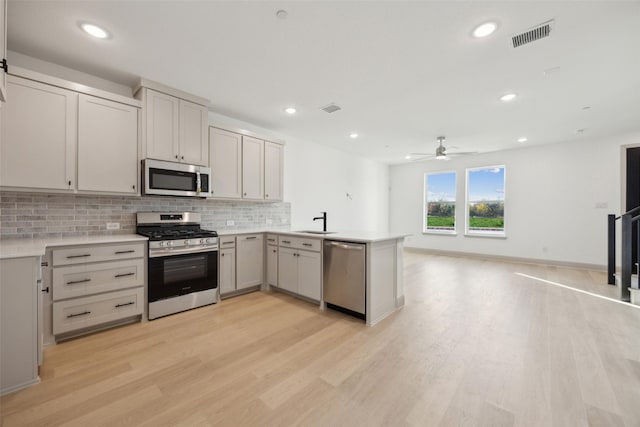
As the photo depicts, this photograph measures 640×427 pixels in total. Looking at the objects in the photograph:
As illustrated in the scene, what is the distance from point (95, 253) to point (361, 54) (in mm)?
3205

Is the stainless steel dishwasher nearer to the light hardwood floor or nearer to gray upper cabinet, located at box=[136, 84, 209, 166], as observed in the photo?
the light hardwood floor

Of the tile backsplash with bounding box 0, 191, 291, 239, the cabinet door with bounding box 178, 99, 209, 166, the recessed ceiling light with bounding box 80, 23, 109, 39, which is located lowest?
the tile backsplash with bounding box 0, 191, 291, 239

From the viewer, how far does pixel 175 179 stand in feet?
10.3

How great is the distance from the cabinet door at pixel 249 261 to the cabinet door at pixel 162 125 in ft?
4.67

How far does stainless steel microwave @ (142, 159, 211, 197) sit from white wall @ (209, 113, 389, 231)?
0.83 m

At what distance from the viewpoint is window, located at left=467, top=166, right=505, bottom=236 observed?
648 cm

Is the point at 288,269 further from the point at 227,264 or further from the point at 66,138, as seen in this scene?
the point at 66,138

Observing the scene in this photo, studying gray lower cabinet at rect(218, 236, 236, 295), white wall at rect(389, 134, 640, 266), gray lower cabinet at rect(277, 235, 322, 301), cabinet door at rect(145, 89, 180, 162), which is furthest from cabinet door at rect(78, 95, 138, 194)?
white wall at rect(389, 134, 640, 266)

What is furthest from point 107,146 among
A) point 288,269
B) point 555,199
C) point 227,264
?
point 555,199

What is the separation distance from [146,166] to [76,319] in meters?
1.64

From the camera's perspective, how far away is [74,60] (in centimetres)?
262

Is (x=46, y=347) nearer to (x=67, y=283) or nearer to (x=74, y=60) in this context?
(x=67, y=283)

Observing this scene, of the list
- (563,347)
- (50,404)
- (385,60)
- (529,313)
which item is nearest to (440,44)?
(385,60)

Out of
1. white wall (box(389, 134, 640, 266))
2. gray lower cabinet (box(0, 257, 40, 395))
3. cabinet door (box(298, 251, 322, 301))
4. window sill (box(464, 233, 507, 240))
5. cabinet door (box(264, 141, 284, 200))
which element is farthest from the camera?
window sill (box(464, 233, 507, 240))
